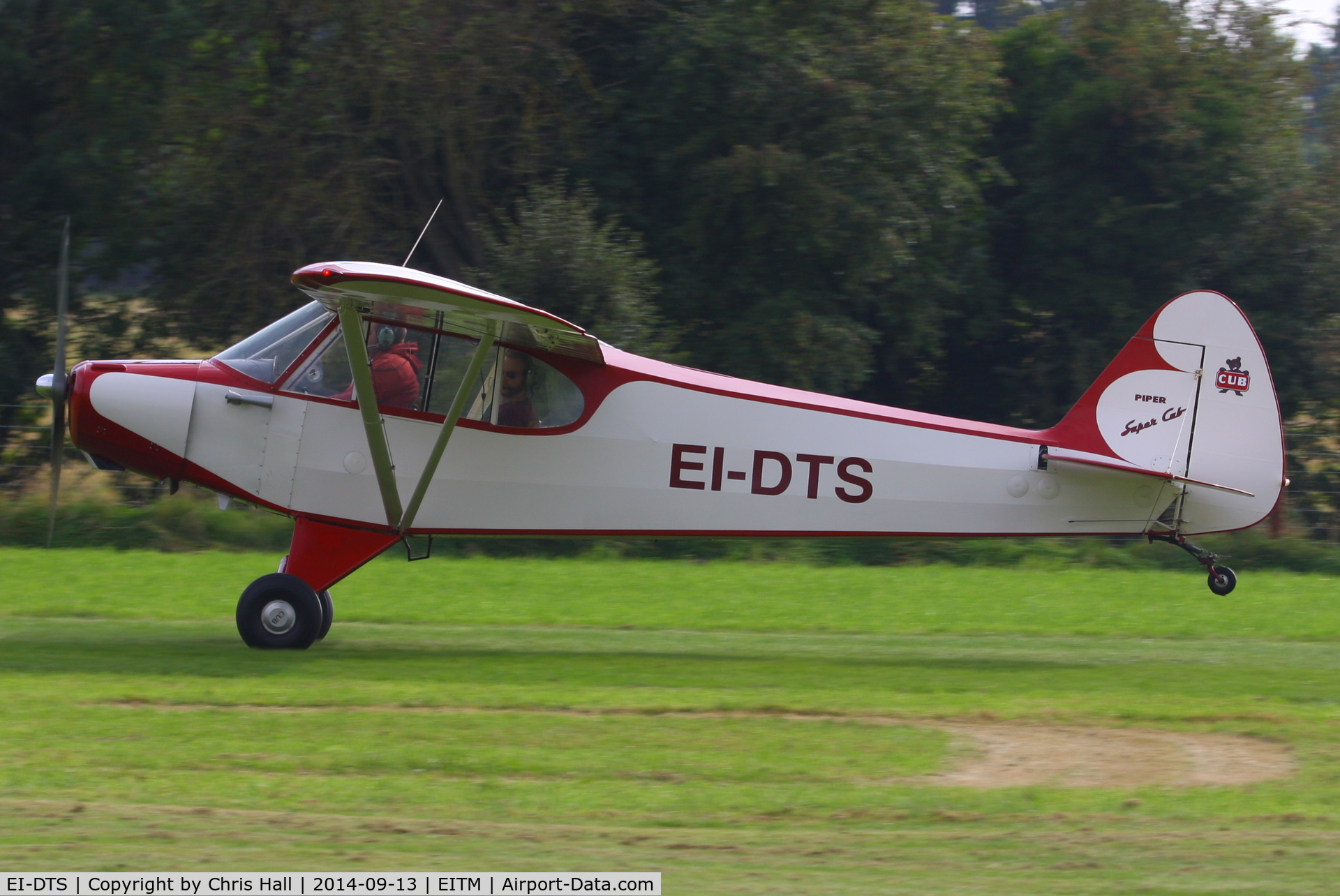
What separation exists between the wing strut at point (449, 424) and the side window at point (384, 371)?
0.31m

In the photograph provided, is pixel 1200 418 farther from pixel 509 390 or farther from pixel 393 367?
pixel 393 367

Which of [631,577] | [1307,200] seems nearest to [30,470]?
[631,577]

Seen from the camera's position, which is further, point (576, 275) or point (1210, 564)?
point (576, 275)

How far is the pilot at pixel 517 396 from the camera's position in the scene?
896 cm

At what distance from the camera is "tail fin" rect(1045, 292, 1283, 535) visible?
29.3 ft

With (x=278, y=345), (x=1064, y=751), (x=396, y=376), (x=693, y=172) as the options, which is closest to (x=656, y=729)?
(x=1064, y=751)

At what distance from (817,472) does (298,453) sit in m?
3.66

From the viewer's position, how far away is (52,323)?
1906 centimetres

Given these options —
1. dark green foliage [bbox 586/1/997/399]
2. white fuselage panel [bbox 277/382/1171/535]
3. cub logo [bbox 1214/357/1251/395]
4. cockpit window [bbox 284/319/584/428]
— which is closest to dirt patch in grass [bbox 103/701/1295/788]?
white fuselage panel [bbox 277/382/1171/535]

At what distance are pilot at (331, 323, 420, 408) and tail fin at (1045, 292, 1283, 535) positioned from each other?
4.56 meters

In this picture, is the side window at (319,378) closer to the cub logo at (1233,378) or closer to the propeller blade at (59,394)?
the propeller blade at (59,394)

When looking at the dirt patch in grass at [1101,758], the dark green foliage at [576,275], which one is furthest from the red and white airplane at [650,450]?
the dark green foliage at [576,275]

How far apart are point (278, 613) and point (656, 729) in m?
→ 3.28

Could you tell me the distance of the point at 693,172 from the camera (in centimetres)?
1845
